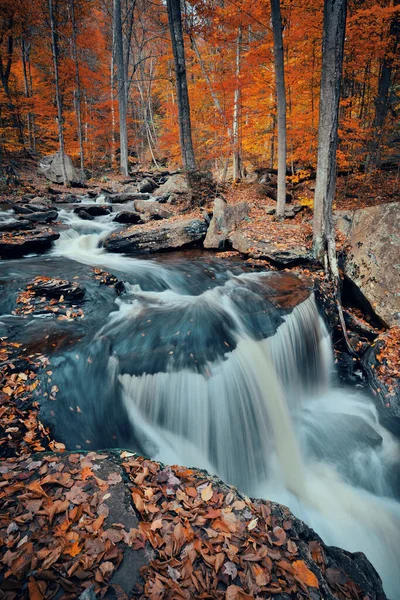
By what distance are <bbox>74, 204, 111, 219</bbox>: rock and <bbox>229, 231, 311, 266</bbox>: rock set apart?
640cm

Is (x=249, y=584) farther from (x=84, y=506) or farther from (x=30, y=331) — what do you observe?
(x=30, y=331)

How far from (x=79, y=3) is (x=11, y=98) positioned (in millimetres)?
6982

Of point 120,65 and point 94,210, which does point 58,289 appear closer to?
point 94,210

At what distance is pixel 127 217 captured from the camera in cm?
1141

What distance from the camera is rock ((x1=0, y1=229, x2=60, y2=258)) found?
8.00 metres

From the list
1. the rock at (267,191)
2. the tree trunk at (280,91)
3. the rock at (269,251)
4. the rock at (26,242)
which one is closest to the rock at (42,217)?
the rock at (26,242)

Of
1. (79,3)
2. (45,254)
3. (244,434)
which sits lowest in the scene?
(244,434)

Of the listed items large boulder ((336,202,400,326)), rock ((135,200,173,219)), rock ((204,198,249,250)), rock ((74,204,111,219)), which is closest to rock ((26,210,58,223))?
rock ((74,204,111,219))

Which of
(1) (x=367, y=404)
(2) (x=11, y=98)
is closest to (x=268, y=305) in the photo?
(1) (x=367, y=404)

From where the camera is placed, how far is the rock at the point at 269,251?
316 inches

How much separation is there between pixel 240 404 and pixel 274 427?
735mm

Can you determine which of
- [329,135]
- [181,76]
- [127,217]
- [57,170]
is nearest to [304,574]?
[329,135]

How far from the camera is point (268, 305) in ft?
21.1

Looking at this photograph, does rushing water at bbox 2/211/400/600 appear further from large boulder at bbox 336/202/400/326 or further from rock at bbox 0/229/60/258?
rock at bbox 0/229/60/258
